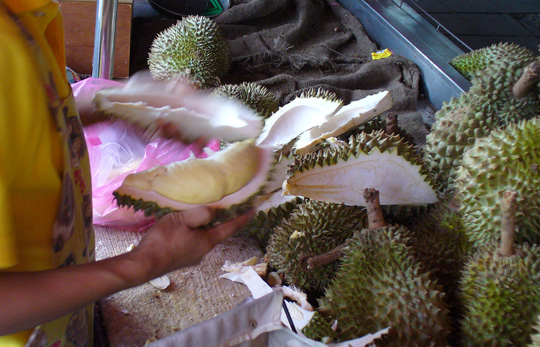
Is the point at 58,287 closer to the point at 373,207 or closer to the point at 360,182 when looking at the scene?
the point at 373,207

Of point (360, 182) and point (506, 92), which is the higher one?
point (506, 92)

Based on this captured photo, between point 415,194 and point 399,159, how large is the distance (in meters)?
0.10

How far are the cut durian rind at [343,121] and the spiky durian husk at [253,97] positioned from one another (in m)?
0.37

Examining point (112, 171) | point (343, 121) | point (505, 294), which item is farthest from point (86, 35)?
point (505, 294)

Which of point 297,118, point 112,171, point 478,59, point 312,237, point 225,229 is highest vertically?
point 478,59

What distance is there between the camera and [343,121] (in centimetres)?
131

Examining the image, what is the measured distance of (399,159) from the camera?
43.2 inches

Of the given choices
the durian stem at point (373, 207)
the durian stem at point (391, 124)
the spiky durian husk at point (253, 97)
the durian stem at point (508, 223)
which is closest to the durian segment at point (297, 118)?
the durian stem at point (391, 124)

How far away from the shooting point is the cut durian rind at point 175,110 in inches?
34.5

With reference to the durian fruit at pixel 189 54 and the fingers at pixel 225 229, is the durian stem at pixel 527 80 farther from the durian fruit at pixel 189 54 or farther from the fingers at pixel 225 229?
the durian fruit at pixel 189 54

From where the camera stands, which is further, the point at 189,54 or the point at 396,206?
the point at 189,54

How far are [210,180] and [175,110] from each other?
18 centimetres

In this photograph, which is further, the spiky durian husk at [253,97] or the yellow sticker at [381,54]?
the yellow sticker at [381,54]

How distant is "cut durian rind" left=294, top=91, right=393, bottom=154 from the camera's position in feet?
4.17
